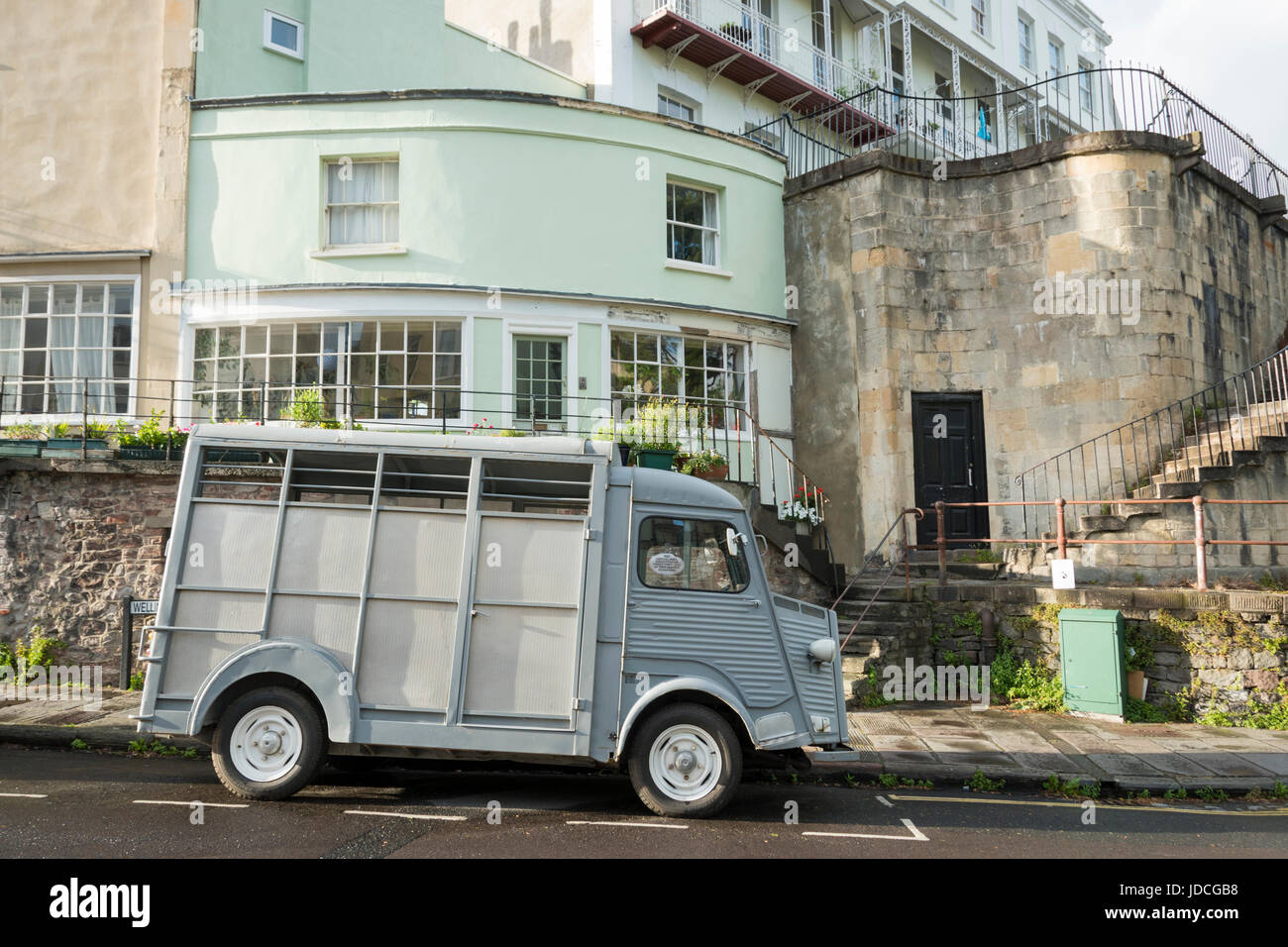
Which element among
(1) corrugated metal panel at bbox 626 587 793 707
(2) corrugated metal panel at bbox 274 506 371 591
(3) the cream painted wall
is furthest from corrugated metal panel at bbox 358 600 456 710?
(3) the cream painted wall

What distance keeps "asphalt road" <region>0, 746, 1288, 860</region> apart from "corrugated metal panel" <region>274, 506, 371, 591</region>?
5.43 ft

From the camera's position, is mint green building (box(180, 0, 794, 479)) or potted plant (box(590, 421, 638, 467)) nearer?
potted plant (box(590, 421, 638, 467))

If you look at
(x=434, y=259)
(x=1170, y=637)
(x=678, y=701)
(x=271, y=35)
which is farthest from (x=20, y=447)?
(x=1170, y=637)

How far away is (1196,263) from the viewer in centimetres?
1526

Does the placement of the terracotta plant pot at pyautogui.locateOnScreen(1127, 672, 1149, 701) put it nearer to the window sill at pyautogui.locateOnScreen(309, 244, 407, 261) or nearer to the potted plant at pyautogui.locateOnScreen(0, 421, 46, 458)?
the window sill at pyautogui.locateOnScreen(309, 244, 407, 261)

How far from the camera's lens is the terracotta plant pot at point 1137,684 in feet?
35.6

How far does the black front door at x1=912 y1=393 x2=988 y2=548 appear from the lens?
15.3 meters

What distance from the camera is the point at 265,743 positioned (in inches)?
275

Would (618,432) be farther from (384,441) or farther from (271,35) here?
(271,35)

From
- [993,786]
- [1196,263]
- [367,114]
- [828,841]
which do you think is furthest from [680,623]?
[1196,263]

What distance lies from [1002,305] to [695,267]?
16.8ft

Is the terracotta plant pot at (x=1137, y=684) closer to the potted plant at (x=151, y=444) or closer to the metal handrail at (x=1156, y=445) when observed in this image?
the metal handrail at (x=1156, y=445)

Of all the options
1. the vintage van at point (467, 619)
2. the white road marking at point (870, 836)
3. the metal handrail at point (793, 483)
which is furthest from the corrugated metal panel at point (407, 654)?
the metal handrail at point (793, 483)

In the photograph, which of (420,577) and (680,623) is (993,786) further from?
(420,577)
